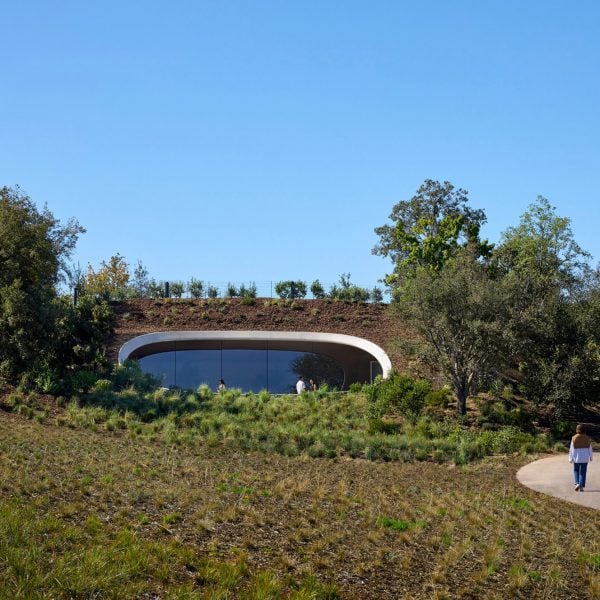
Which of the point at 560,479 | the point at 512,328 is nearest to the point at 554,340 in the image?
the point at 512,328

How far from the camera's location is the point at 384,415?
2672 centimetres

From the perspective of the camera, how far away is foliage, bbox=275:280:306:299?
42.4 meters

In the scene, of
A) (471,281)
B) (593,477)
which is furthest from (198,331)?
(593,477)

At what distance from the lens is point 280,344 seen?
38188 millimetres

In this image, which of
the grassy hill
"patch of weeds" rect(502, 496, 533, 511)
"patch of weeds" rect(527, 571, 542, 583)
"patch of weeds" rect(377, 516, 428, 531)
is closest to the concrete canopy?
the grassy hill

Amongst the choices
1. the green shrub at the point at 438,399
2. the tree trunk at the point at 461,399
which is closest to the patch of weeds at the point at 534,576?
the green shrub at the point at 438,399

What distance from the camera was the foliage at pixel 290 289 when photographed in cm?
4244

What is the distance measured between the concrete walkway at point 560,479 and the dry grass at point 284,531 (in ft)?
1.85

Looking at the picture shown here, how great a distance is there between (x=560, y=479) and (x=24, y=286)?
19.1 metres

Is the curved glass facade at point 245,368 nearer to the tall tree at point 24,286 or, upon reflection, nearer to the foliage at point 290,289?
the foliage at point 290,289

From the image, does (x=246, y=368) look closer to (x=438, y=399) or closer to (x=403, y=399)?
(x=438, y=399)

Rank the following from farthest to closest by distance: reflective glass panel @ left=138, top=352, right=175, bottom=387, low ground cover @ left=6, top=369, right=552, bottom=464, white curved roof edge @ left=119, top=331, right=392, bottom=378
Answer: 1. reflective glass panel @ left=138, top=352, right=175, bottom=387
2. white curved roof edge @ left=119, top=331, right=392, bottom=378
3. low ground cover @ left=6, top=369, right=552, bottom=464

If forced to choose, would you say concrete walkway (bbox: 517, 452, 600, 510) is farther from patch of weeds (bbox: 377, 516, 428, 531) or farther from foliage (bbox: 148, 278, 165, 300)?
foliage (bbox: 148, 278, 165, 300)

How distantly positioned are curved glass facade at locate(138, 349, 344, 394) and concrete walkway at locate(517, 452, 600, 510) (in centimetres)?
1864
